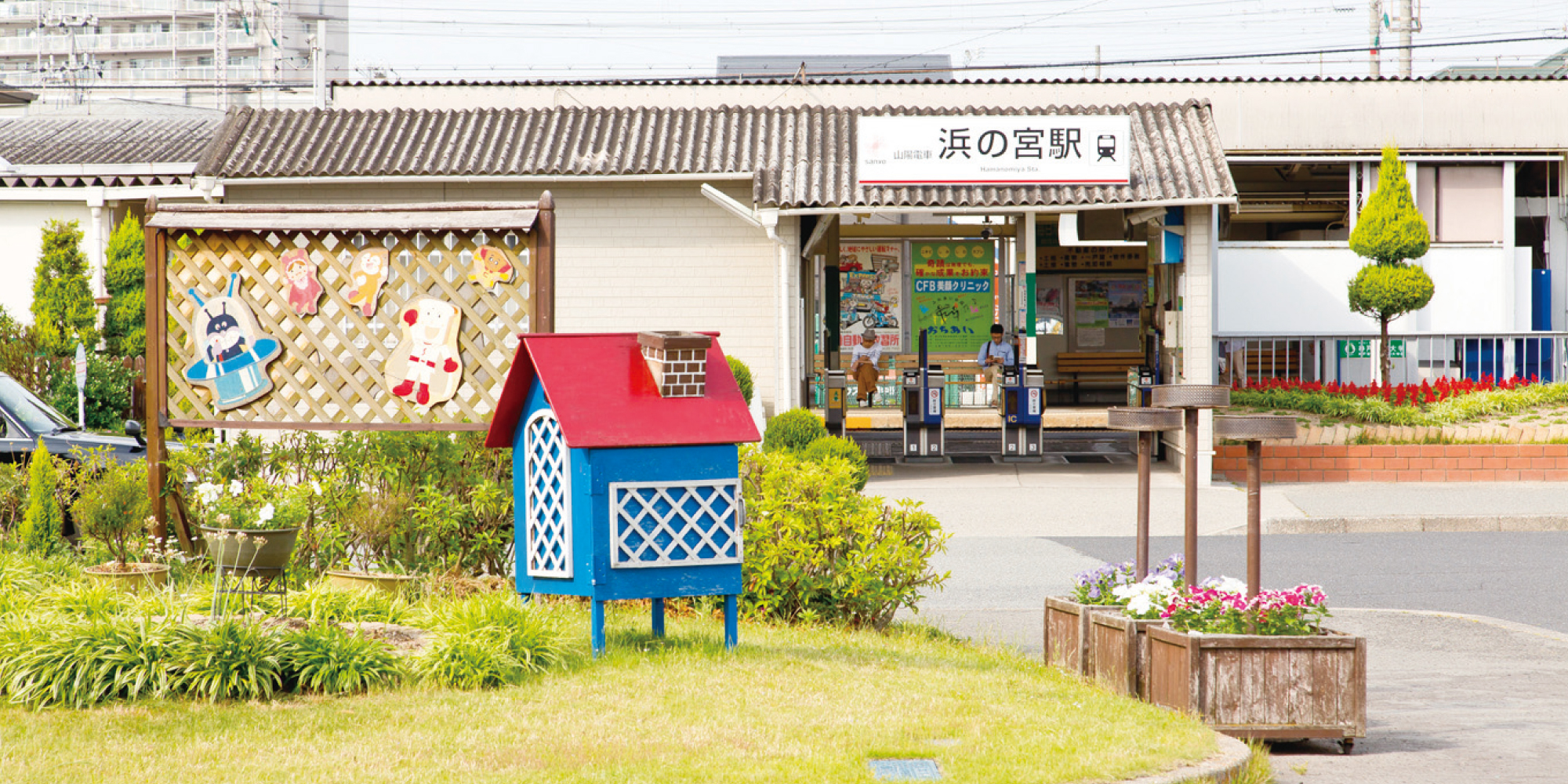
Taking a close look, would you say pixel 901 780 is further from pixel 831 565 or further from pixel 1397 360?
pixel 1397 360

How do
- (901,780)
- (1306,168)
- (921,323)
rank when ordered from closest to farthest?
(901,780) < (921,323) < (1306,168)

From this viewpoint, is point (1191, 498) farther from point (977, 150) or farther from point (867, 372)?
point (867, 372)

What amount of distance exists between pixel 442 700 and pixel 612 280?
40.9ft

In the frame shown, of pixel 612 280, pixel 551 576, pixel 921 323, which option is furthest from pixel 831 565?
pixel 921 323

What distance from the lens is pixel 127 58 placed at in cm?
8756

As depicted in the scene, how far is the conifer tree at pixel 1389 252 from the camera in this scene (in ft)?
65.7

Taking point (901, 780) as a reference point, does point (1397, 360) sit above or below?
above

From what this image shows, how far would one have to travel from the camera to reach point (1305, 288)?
80.6ft

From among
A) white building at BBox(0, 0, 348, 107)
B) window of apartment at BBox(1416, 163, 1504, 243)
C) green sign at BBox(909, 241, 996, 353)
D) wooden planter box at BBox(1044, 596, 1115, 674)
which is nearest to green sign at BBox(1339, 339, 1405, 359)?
window of apartment at BBox(1416, 163, 1504, 243)

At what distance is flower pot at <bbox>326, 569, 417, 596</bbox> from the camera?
8070mm

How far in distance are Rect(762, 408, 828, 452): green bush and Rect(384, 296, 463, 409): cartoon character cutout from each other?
21.0 feet

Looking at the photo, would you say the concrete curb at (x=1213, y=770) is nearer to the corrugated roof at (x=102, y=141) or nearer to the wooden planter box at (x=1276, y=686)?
the wooden planter box at (x=1276, y=686)

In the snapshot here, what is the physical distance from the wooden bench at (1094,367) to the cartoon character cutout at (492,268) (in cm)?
2031

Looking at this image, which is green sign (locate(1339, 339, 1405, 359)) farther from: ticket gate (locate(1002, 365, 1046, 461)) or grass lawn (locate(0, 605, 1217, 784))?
grass lawn (locate(0, 605, 1217, 784))
